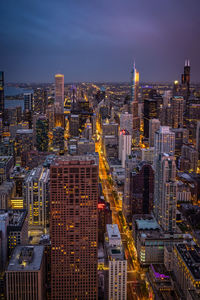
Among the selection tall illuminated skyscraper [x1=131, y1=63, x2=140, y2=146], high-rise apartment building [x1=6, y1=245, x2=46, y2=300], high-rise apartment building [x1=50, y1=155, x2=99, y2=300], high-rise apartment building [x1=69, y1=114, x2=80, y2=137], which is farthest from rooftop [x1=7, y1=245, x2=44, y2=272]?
tall illuminated skyscraper [x1=131, y1=63, x2=140, y2=146]

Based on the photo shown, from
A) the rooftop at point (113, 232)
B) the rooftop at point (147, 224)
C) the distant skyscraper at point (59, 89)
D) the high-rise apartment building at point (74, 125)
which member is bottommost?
the rooftop at point (147, 224)

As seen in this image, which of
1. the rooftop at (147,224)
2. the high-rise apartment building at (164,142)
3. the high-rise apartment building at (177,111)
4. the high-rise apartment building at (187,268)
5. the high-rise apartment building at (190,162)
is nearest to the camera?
the high-rise apartment building at (187,268)

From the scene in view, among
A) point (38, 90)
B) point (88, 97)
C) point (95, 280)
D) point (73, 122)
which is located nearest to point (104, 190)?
point (95, 280)

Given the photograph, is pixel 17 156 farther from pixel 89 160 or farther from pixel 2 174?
pixel 89 160

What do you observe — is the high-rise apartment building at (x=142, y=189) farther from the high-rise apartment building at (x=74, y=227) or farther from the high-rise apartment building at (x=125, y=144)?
the high-rise apartment building at (x=125, y=144)

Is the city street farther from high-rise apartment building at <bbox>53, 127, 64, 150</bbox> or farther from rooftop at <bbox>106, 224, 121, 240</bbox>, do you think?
high-rise apartment building at <bbox>53, 127, 64, 150</bbox>

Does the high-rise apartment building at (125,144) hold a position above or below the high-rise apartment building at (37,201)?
above

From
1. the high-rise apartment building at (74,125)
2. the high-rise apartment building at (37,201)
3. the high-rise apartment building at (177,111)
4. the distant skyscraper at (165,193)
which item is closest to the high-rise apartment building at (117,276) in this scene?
the distant skyscraper at (165,193)
